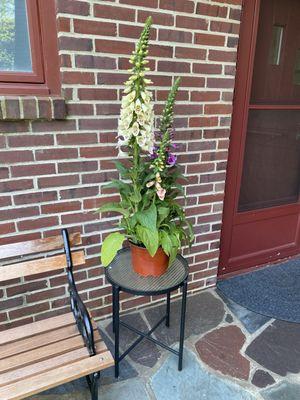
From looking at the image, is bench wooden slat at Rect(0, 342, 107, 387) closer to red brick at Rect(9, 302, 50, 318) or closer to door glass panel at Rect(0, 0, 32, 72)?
red brick at Rect(9, 302, 50, 318)

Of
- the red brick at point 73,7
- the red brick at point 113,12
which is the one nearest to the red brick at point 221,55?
the red brick at point 113,12

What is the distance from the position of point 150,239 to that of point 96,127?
0.69 m

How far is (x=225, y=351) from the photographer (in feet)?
6.49

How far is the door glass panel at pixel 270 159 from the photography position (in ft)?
8.14

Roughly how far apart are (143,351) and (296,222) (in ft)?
5.90

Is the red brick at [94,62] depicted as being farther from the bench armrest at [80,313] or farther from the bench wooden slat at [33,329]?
the bench wooden slat at [33,329]

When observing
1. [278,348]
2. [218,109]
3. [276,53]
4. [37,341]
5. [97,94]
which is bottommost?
[278,348]

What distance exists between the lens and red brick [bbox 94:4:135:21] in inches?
64.8

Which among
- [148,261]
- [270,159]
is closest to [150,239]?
[148,261]

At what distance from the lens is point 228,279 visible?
8.75 ft

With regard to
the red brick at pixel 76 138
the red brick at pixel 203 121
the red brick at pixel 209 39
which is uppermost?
the red brick at pixel 209 39

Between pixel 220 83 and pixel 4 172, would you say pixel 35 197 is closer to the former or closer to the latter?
pixel 4 172

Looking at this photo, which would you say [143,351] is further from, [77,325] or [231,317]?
[231,317]

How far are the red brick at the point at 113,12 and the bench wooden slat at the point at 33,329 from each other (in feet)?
4.96
